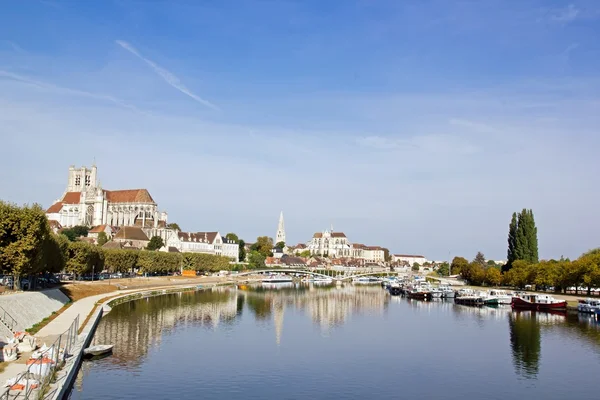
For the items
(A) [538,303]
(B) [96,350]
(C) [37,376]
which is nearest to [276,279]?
(A) [538,303]

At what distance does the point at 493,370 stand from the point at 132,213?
16267cm

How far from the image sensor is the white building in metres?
169

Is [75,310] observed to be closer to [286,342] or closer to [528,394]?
[286,342]

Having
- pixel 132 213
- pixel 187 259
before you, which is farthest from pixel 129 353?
pixel 132 213

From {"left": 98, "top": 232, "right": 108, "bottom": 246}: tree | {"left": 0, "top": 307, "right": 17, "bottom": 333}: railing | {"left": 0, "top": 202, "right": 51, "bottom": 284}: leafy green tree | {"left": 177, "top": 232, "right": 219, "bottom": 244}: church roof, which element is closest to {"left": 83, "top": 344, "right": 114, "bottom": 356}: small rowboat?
{"left": 0, "top": 307, "right": 17, "bottom": 333}: railing

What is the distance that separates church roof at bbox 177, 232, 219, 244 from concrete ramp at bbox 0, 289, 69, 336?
407 ft

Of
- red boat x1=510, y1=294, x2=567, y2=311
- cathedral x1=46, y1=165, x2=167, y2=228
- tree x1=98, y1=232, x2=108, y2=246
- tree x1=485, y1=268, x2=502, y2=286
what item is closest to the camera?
red boat x1=510, y1=294, x2=567, y2=311

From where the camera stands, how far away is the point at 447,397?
28.0 metres

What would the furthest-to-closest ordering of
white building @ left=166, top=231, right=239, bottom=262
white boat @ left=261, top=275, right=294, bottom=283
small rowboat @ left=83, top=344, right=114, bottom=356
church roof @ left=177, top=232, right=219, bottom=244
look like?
church roof @ left=177, top=232, right=219, bottom=244, white building @ left=166, top=231, right=239, bottom=262, white boat @ left=261, top=275, right=294, bottom=283, small rowboat @ left=83, top=344, right=114, bottom=356

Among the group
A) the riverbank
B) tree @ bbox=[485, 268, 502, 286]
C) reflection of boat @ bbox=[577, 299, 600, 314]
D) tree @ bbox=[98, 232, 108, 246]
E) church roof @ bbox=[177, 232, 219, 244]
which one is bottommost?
the riverbank

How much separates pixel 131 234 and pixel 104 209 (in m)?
36.6

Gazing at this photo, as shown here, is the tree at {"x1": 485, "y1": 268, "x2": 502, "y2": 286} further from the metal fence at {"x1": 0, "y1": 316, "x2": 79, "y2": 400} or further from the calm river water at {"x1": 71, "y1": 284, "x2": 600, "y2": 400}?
the metal fence at {"x1": 0, "y1": 316, "x2": 79, "y2": 400}

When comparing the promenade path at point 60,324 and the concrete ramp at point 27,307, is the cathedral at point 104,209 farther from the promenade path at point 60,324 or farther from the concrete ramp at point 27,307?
the concrete ramp at point 27,307

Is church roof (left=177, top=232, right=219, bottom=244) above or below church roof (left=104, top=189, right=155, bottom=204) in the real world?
below
